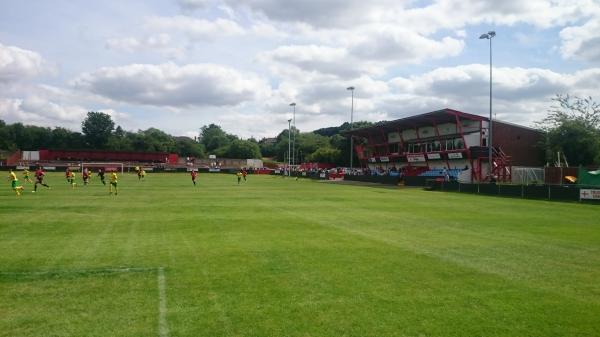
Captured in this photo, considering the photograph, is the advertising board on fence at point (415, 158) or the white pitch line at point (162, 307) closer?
the white pitch line at point (162, 307)

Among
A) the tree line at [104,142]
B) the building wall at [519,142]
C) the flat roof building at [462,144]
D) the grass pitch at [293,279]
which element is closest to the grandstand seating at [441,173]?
the flat roof building at [462,144]

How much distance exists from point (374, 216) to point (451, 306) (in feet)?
44.9

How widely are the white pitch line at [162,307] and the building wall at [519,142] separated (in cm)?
5833

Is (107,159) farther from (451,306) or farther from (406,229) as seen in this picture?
(451,306)

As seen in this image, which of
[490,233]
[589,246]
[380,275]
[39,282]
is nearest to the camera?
[39,282]

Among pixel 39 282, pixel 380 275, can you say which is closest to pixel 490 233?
pixel 380 275

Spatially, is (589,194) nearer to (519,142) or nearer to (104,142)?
(519,142)

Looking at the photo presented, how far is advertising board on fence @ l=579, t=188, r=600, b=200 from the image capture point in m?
31.4

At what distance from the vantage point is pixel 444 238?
1493 centimetres

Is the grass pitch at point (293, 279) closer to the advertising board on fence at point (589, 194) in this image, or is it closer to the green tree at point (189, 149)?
the advertising board on fence at point (589, 194)

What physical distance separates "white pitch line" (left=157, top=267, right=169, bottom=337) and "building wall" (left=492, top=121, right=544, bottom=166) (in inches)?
2296

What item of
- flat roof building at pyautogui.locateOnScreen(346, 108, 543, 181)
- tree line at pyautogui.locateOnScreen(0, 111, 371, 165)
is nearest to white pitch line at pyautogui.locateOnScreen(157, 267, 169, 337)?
flat roof building at pyautogui.locateOnScreen(346, 108, 543, 181)

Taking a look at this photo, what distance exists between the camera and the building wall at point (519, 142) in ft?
199

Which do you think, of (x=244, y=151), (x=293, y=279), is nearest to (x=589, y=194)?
(x=293, y=279)
